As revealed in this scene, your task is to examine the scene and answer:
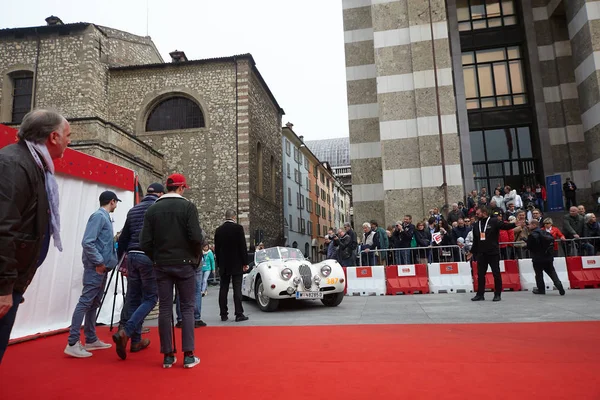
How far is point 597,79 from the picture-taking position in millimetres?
16453

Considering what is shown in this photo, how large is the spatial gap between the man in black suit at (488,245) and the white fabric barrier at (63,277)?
7335 millimetres

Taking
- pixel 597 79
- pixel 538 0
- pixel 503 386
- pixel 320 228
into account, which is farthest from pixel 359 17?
pixel 320 228

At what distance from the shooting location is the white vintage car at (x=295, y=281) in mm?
7965

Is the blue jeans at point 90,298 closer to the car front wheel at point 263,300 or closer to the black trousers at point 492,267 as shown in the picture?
the car front wheel at point 263,300

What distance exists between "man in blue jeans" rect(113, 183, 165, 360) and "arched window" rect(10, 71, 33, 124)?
25.1m

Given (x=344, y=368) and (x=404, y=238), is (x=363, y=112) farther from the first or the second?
(x=344, y=368)

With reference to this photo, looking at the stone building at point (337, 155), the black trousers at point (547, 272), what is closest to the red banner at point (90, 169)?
the black trousers at point (547, 272)

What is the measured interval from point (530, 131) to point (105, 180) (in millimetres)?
19580

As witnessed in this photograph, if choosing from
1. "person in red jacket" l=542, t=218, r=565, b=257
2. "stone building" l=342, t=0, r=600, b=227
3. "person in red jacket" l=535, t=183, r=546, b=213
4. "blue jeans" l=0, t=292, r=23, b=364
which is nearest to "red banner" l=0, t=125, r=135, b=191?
"blue jeans" l=0, t=292, r=23, b=364

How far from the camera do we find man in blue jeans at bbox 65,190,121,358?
4.79 m

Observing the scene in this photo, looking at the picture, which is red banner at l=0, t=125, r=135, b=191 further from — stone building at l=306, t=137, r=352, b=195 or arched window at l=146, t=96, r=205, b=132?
stone building at l=306, t=137, r=352, b=195

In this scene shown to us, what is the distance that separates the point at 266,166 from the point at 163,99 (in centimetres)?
826

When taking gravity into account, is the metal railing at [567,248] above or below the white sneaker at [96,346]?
above

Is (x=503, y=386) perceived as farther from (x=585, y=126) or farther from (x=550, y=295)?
(x=585, y=126)
